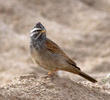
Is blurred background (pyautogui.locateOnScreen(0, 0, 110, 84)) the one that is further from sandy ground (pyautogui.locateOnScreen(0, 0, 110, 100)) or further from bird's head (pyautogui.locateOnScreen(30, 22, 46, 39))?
bird's head (pyautogui.locateOnScreen(30, 22, 46, 39))

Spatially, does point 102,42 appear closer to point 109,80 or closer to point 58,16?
point 58,16

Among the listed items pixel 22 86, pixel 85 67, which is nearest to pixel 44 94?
pixel 22 86

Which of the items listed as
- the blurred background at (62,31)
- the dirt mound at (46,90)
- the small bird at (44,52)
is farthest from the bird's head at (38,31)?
the blurred background at (62,31)

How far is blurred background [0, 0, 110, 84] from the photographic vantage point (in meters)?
17.1

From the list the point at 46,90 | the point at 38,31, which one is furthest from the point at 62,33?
the point at 46,90

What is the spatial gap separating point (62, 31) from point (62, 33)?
27cm

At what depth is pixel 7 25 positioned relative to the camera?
67.4ft

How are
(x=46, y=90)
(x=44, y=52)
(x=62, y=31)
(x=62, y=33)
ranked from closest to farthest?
1. (x=46, y=90)
2. (x=44, y=52)
3. (x=62, y=33)
4. (x=62, y=31)

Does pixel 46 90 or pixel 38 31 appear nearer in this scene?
pixel 46 90

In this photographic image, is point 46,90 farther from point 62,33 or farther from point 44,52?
point 62,33

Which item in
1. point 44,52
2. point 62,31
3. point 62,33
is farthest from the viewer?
point 62,31

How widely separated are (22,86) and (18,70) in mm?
7560

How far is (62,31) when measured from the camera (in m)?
20.8

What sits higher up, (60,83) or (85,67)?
(85,67)
